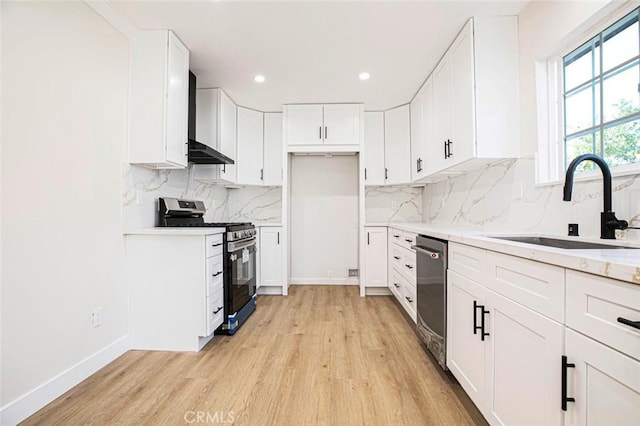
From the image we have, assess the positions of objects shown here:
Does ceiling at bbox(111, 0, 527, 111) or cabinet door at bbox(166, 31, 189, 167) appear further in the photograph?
cabinet door at bbox(166, 31, 189, 167)

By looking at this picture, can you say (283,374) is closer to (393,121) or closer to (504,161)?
(504,161)

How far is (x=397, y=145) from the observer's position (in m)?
3.98

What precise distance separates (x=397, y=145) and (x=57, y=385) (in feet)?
12.8

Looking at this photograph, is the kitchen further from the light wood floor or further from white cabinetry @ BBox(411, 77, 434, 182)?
white cabinetry @ BBox(411, 77, 434, 182)

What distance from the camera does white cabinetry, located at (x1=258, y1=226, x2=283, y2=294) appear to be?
391 centimetres

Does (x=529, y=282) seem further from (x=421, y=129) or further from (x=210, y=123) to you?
(x=210, y=123)

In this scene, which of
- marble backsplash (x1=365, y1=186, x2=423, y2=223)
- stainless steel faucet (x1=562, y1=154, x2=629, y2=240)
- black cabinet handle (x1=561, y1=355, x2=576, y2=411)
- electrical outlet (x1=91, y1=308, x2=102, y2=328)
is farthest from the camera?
marble backsplash (x1=365, y1=186, x2=423, y2=223)

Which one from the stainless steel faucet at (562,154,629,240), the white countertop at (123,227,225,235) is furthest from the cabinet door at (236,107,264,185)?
the stainless steel faucet at (562,154,629,240)

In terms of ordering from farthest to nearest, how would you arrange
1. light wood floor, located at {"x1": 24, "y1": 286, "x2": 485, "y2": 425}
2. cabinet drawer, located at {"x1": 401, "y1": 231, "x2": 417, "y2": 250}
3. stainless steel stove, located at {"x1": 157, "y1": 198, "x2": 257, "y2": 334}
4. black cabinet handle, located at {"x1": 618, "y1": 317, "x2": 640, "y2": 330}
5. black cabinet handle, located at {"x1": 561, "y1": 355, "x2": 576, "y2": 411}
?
cabinet drawer, located at {"x1": 401, "y1": 231, "x2": 417, "y2": 250} → stainless steel stove, located at {"x1": 157, "y1": 198, "x2": 257, "y2": 334} → light wood floor, located at {"x1": 24, "y1": 286, "x2": 485, "y2": 425} → black cabinet handle, located at {"x1": 561, "y1": 355, "x2": 576, "y2": 411} → black cabinet handle, located at {"x1": 618, "y1": 317, "x2": 640, "y2": 330}

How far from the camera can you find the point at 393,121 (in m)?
4.00

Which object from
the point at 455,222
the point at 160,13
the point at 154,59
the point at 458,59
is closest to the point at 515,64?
the point at 458,59

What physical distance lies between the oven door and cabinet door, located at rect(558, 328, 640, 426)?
2323mm

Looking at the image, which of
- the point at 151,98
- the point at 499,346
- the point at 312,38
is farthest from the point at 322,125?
the point at 499,346

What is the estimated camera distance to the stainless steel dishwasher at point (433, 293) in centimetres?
190
